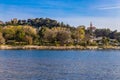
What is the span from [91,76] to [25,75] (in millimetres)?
7452

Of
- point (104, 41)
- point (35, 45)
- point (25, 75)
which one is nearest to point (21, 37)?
point (35, 45)

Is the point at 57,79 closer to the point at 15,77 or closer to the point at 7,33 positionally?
the point at 15,77

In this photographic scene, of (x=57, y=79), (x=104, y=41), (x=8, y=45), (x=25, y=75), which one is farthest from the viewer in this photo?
(x=104, y=41)

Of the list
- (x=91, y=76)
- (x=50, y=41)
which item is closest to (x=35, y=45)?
(x=50, y=41)

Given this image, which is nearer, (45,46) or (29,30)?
(45,46)

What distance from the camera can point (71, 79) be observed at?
36031mm

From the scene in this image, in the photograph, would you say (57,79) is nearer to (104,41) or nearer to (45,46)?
(45,46)

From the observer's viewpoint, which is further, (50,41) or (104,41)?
Result: (104,41)

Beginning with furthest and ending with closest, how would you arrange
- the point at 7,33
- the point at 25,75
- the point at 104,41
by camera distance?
the point at 104,41 → the point at 7,33 → the point at 25,75

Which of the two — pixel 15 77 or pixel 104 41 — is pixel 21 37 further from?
pixel 15 77

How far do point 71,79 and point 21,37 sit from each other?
99044 mm

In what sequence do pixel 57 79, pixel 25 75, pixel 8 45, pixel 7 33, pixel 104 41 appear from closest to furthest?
pixel 57 79, pixel 25 75, pixel 8 45, pixel 7 33, pixel 104 41

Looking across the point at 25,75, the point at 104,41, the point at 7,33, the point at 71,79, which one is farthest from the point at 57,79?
the point at 104,41

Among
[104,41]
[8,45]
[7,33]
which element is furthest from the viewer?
[104,41]
